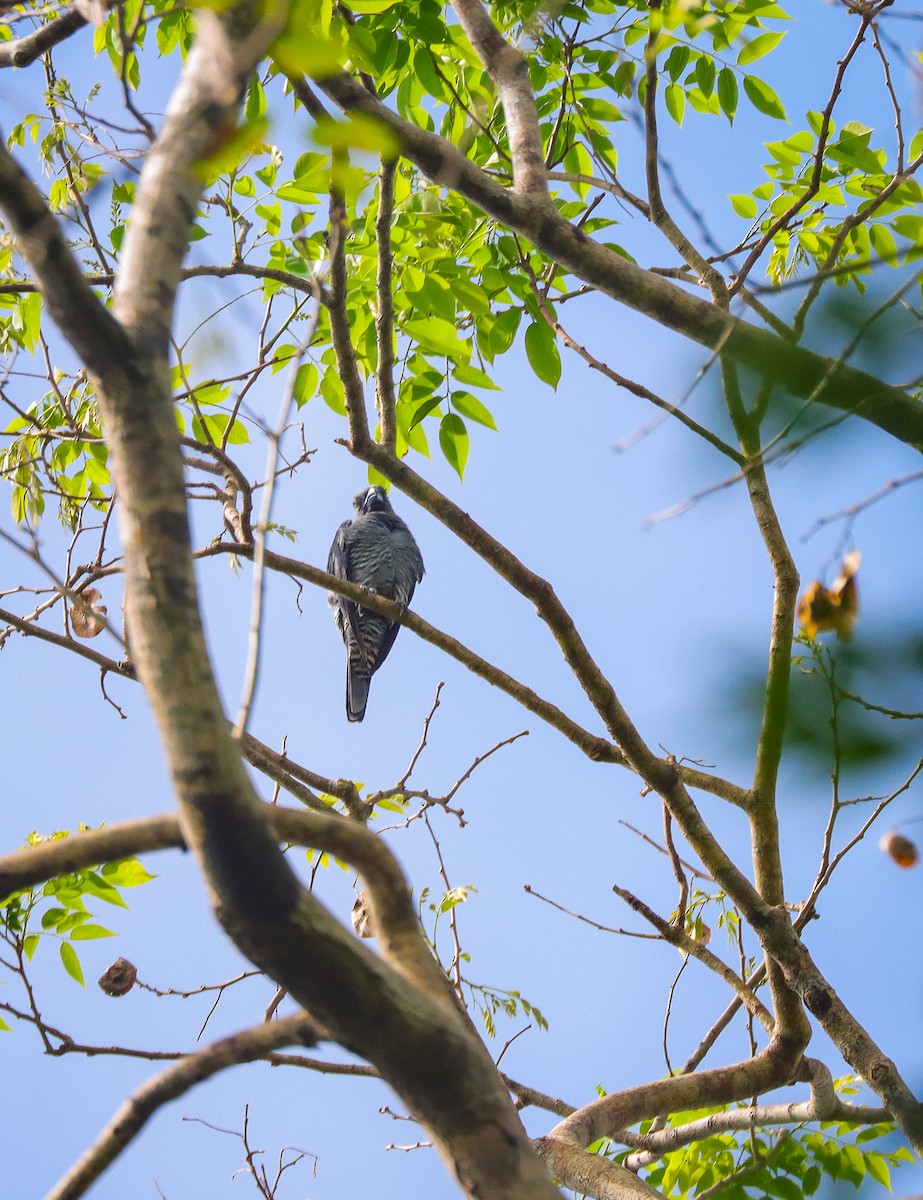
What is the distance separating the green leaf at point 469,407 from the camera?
303 cm

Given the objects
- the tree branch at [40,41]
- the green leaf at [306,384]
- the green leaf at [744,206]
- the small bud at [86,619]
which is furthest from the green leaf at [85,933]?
the green leaf at [744,206]

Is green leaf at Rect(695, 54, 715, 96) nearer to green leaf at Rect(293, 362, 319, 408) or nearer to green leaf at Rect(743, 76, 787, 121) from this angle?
green leaf at Rect(743, 76, 787, 121)

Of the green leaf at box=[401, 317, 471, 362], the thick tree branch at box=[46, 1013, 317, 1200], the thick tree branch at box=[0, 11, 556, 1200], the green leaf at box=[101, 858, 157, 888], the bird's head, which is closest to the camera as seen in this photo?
the thick tree branch at box=[0, 11, 556, 1200]

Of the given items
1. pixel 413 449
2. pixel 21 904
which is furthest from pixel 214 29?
pixel 21 904

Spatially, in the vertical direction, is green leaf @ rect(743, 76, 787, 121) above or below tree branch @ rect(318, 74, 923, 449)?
above

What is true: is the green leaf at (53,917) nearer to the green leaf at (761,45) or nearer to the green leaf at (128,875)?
the green leaf at (128,875)

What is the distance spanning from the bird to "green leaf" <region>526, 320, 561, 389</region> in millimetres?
3526

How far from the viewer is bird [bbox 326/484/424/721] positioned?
21.2ft

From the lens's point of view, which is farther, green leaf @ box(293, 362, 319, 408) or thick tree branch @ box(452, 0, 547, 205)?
green leaf @ box(293, 362, 319, 408)

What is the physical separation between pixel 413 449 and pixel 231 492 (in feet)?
2.15

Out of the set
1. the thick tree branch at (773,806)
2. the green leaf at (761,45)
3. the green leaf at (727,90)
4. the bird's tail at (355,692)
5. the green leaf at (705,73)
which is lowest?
the thick tree branch at (773,806)

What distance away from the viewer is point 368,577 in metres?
6.79

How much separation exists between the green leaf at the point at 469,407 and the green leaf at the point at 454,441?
30 mm

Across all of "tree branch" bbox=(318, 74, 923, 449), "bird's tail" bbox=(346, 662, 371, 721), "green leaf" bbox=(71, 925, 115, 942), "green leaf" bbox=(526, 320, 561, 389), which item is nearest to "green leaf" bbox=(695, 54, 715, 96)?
"green leaf" bbox=(526, 320, 561, 389)
